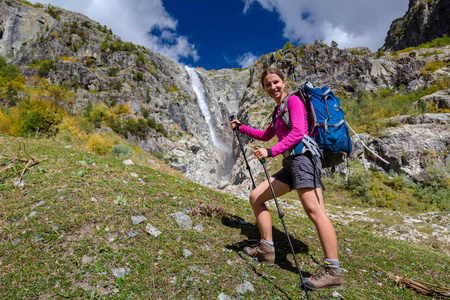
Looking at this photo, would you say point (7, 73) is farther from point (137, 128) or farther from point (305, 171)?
point (305, 171)

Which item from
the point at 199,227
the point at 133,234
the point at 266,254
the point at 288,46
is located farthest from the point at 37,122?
the point at 288,46

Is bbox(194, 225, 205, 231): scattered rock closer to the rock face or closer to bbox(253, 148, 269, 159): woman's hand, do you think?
bbox(253, 148, 269, 159): woman's hand

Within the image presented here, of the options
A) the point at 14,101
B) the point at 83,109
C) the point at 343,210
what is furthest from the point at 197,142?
the point at 343,210

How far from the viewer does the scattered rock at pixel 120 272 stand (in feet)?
8.37

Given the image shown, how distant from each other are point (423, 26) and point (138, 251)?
78758 millimetres

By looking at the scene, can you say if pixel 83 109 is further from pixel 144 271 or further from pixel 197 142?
pixel 144 271

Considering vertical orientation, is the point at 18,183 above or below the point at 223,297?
below

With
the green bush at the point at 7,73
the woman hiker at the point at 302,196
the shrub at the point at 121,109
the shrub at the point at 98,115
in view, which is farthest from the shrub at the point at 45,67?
the woman hiker at the point at 302,196

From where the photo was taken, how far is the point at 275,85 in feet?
11.0

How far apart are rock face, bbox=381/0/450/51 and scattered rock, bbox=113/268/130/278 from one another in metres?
74.2

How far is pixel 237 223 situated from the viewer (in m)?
4.46

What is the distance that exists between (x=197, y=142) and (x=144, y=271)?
1568 inches

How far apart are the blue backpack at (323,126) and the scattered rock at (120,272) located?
2.61 m

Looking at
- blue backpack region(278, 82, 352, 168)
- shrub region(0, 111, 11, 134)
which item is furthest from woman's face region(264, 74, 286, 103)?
shrub region(0, 111, 11, 134)
